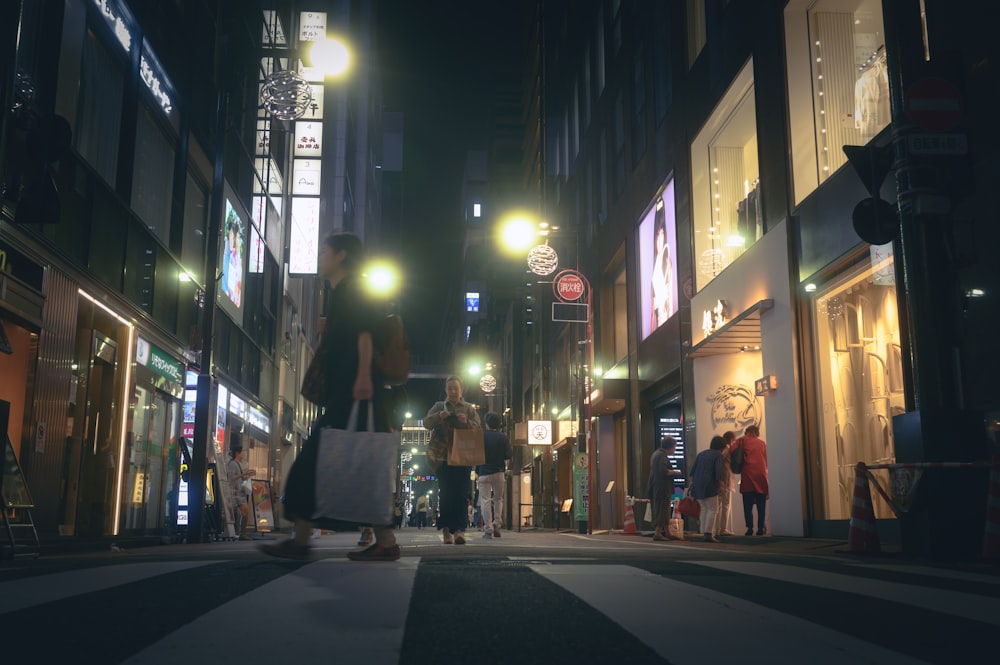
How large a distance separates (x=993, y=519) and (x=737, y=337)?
31.5 feet

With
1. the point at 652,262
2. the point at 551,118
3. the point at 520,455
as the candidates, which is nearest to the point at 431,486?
the point at 520,455

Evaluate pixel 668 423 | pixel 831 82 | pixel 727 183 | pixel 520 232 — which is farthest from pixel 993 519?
pixel 520 232

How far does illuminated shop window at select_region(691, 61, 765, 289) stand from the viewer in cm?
1677

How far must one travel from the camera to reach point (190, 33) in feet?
59.5

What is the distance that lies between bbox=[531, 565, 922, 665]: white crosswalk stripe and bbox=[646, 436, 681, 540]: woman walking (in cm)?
1133

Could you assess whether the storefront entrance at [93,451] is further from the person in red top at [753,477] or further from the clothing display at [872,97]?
the clothing display at [872,97]

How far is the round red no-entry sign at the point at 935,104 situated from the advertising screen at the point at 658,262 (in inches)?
474

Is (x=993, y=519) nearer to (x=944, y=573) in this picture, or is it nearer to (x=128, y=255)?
(x=944, y=573)

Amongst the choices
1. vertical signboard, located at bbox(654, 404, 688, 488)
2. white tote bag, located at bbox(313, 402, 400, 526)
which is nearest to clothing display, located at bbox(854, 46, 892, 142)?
white tote bag, located at bbox(313, 402, 400, 526)

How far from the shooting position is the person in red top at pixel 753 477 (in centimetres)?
1536

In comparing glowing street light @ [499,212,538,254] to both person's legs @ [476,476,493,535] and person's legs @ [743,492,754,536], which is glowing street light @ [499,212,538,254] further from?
person's legs @ [743,492,754,536]

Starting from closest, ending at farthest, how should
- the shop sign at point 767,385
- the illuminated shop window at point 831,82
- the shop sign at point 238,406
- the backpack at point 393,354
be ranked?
the backpack at point 393,354
the illuminated shop window at point 831,82
the shop sign at point 767,385
the shop sign at point 238,406

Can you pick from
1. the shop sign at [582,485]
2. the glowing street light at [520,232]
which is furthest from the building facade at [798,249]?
the glowing street light at [520,232]

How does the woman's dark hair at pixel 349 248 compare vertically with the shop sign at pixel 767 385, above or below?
below
